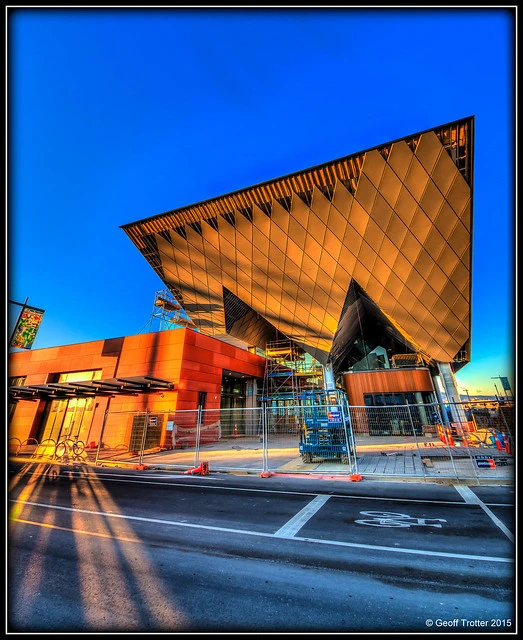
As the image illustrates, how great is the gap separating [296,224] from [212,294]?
40.5 ft

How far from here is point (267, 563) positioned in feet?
12.9

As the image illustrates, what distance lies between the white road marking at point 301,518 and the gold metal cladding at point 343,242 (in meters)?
17.5

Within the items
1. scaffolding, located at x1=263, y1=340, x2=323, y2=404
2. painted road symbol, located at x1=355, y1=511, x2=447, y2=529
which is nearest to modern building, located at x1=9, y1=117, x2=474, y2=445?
scaffolding, located at x1=263, y1=340, x2=323, y2=404

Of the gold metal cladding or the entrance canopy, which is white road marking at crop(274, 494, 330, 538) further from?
the gold metal cladding

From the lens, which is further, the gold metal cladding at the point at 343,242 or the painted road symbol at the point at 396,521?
the gold metal cladding at the point at 343,242

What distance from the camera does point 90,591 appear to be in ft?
10.7

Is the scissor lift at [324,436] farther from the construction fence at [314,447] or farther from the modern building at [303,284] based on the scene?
the modern building at [303,284]

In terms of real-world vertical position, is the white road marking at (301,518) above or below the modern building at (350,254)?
below

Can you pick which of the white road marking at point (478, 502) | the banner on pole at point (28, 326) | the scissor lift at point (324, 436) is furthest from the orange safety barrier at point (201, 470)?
the white road marking at point (478, 502)

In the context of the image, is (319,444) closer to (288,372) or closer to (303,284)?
(303,284)

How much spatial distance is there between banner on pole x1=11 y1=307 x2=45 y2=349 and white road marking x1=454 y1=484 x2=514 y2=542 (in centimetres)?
1542

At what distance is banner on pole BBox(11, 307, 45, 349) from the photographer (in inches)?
436

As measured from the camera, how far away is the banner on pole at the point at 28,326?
36.3 ft

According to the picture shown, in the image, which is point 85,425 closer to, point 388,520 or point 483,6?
point 388,520
